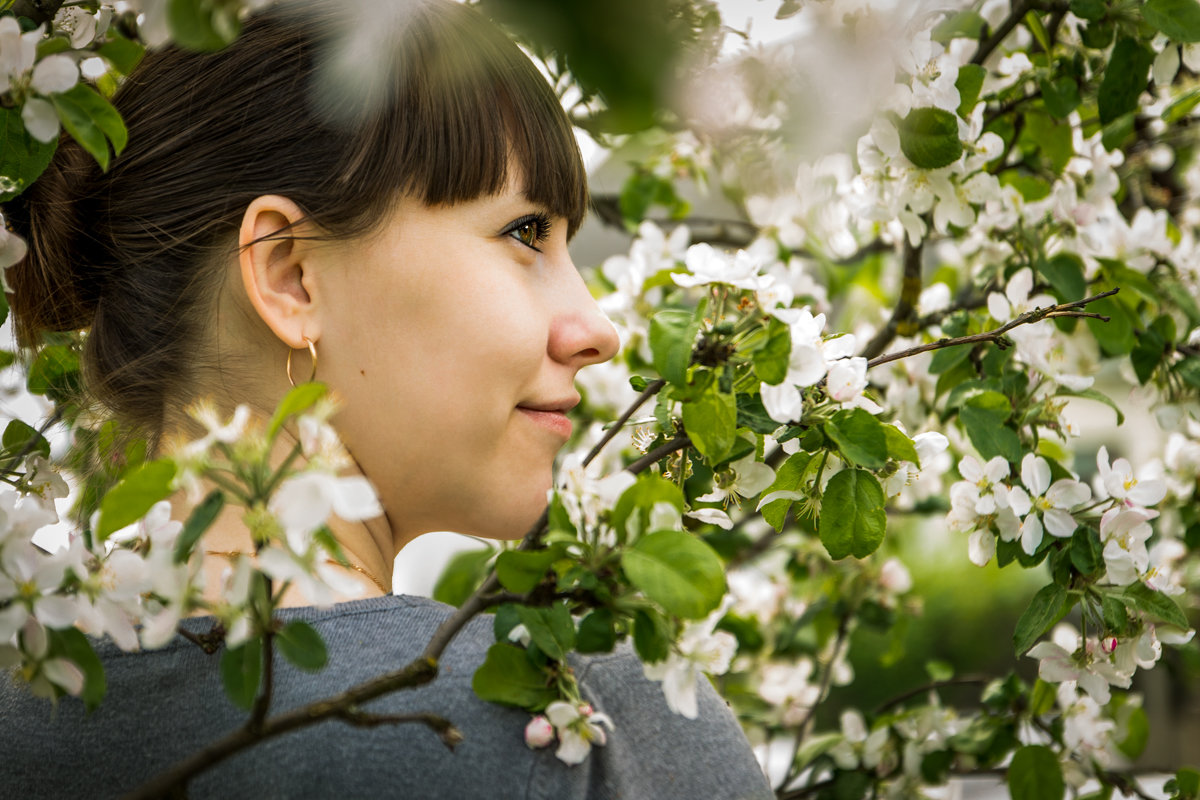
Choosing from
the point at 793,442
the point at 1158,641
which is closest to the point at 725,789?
the point at 793,442

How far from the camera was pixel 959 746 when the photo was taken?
128cm

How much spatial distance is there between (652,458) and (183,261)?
52cm

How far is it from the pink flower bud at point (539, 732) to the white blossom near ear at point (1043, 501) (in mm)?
459

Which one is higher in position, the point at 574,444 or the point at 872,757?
the point at 574,444

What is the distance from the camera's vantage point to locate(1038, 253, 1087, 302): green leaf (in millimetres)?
1120

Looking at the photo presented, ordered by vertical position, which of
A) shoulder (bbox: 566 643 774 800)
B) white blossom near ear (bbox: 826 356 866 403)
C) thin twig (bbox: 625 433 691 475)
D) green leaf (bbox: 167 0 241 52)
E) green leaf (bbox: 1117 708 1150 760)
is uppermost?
green leaf (bbox: 167 0 241 52)

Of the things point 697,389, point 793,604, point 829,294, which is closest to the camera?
point 697,389

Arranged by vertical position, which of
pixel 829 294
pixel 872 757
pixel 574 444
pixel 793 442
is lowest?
pixel 872 757

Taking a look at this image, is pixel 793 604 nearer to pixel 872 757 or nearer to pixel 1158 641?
pixel 872 757

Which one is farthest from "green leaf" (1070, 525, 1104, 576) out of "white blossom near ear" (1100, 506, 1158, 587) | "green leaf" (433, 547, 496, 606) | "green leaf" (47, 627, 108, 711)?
"green leaf" (433, 547, 496, 606)

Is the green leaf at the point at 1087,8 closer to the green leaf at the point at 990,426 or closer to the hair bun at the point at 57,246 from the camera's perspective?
the green leaf at the point at 990,426

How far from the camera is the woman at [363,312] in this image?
2.45 ft

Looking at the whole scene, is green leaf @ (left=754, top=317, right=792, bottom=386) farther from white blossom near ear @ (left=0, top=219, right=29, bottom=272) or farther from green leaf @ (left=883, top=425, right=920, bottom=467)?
white blossom near ear @ (left=0, top=219, right=29, bottom=272)

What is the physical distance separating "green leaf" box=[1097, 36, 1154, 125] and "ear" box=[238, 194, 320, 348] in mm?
829
